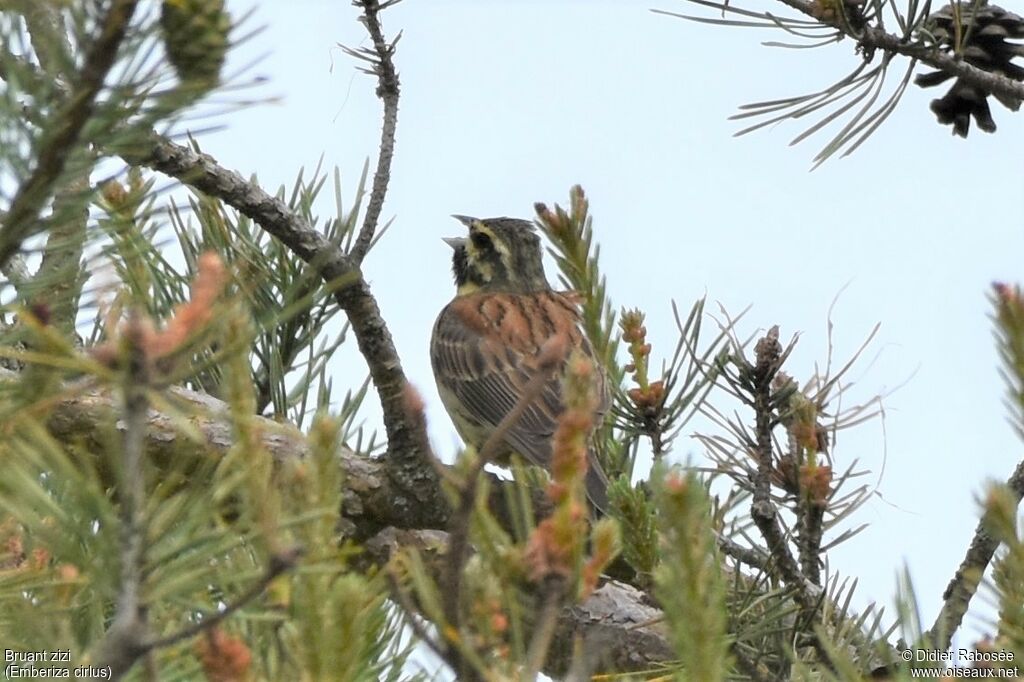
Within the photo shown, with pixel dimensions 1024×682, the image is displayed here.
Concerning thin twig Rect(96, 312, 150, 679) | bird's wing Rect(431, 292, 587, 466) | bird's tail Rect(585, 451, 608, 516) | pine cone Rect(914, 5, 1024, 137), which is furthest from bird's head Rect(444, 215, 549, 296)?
thin twig Rect(96, 312, 150, 679)

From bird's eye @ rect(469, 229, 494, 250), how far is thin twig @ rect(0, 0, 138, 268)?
4.69m

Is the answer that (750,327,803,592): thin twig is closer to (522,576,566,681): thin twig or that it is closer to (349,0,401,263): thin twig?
(349,0,401,263): thin twig

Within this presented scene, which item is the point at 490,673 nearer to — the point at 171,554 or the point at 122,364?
the point at 171,554

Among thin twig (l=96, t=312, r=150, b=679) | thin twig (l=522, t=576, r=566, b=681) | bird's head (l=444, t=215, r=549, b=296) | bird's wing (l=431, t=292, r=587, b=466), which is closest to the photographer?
thin twig (l=96, t=312, r=150, b=679)

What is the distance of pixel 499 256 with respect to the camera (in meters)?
5.70

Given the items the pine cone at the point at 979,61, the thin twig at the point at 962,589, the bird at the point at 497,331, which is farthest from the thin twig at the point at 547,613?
the bird at the point at 497,331

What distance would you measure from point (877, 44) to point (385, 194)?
947mm

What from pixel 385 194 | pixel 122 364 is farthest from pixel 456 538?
pixel 385 194

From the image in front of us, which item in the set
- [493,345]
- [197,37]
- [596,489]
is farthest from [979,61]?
[493,345]

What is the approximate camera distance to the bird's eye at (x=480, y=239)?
5.70 metres

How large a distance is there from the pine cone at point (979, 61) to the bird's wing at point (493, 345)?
2.08m

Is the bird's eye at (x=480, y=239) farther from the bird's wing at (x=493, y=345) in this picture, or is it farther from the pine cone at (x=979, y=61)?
the pine cone at (x=979, y=61)

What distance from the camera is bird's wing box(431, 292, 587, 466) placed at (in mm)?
5055

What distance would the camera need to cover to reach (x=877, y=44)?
232cm
